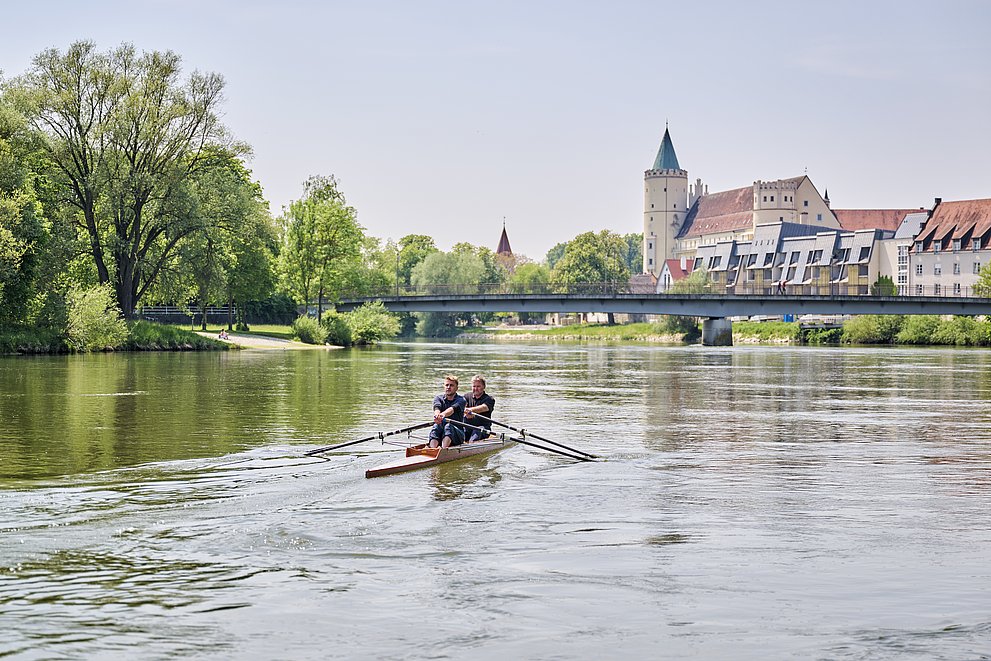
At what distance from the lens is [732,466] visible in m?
20.4

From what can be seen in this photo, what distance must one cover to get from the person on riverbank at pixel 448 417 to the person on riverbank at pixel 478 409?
235 millimetres

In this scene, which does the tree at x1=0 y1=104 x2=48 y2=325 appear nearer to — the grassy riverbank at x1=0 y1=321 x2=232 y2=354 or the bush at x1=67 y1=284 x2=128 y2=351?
the grassy riverbank at x1=0 y1=321 x2=232 y2=354

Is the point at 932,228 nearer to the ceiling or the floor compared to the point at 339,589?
nearer to the ceiling

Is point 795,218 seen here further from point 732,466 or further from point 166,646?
point 166,646

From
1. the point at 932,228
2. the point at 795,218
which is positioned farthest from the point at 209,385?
the point at 795,218

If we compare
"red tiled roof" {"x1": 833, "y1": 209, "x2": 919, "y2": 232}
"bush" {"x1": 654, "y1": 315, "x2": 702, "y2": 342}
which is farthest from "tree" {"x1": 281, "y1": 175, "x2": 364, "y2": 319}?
"red tiled roof" {"x1": 833, "y1": 209, "x2": 919, "y2": 232}

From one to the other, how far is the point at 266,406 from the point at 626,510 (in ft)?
57.9

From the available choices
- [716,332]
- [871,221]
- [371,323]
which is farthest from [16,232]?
[871,221]

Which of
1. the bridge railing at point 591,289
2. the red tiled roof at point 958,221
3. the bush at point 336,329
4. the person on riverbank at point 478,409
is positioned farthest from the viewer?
the red tiled roof at point 958,221

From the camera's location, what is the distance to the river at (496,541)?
9820 millimetres

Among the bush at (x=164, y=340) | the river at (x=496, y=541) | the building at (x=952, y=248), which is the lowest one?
the river at (x=496, y=541)

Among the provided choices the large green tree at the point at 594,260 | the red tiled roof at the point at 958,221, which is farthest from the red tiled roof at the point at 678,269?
the red tiled roof at the point at 958,221

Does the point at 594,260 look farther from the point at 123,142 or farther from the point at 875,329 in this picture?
the point at 123,142

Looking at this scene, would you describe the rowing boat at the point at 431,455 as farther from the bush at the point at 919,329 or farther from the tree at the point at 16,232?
the bush at the point at 919,329
